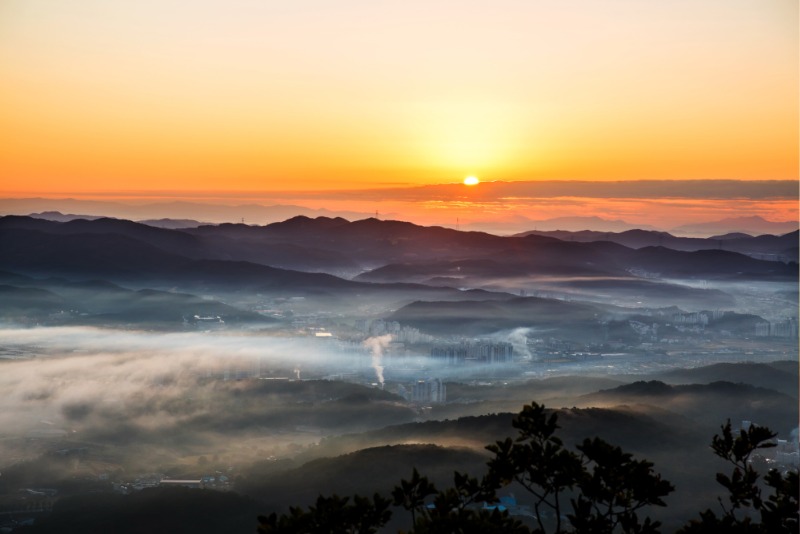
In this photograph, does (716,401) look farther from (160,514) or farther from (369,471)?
(160,514)

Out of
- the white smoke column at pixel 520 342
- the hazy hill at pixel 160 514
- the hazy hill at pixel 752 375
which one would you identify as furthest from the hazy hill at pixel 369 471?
the white smoke column at pixel 520 342

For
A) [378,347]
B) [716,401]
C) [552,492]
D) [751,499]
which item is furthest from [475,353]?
[552,492]

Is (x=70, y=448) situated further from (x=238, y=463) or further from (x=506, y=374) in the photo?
(x=506, y=374)

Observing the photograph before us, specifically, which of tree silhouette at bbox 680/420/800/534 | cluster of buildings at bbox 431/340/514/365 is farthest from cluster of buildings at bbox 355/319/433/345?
tree silhouette at bbox 680/420/800/534

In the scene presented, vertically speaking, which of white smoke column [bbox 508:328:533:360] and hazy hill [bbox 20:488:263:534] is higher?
hazy hill [bbox 20:488:263:534]

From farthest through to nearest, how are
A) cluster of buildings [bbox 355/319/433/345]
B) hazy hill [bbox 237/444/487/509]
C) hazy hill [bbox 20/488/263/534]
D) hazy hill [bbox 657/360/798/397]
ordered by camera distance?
cluster of buildings [bbox 355/319/433/345] < hazy hill [bbox 657/360/798/397] < hazy hill [bbox 20/488/263/534] < hazy hill [bbox 237/444/487/509]

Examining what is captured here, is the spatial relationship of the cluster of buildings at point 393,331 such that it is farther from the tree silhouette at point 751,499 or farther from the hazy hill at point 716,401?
the tree silhouette at point 751,499

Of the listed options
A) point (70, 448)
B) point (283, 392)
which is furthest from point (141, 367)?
point (70, 448)

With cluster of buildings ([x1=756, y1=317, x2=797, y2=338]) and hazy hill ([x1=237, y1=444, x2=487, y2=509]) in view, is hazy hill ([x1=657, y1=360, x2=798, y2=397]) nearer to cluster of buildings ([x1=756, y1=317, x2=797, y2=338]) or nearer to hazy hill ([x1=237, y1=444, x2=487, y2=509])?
hazy hill ([x1=237, y1=444, x2=487, y2=509])

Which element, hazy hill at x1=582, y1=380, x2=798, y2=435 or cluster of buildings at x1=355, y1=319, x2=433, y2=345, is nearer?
hazy hill at x1=582, y1=380, x2=798, y2=435
